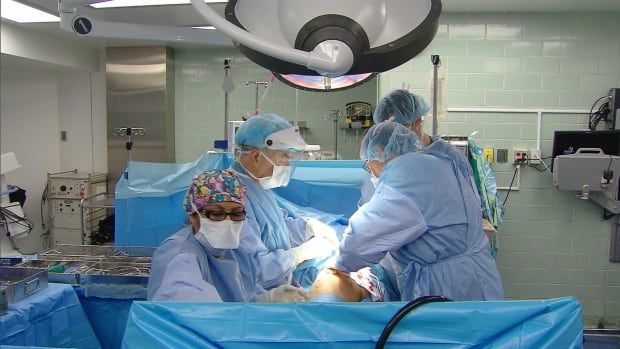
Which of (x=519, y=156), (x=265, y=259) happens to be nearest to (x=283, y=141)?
(x=265, y=259)

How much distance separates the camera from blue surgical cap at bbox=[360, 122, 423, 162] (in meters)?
1.95

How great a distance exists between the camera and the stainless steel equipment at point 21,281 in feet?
5.14

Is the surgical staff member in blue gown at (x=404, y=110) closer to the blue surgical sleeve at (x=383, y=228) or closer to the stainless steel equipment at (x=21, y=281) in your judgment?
the blue surgical sleeve at (x=383, y=228)

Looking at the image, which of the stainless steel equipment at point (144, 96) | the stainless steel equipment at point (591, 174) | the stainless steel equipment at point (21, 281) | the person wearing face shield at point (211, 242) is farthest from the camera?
the stainless steel equipment at point (144, 96)

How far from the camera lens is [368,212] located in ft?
5.39

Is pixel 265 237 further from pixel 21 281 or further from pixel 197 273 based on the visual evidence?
pixel 21 281

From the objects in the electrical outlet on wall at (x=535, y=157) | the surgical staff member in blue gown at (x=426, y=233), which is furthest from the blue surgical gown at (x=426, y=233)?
the electrical outlet on wall at (x=535, y=157)

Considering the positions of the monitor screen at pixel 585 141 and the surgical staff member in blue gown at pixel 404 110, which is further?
the monitor screen at pixel 585 141

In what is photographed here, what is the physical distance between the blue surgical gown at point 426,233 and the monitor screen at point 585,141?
213cm

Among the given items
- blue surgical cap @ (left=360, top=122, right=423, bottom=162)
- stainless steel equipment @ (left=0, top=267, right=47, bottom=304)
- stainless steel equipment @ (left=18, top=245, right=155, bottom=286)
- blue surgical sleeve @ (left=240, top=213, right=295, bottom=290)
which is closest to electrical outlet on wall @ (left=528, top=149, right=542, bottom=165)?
blue surgical cap @ (left=360, top=122, right=423, bottom=162)

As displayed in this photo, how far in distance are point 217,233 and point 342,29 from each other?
0.95m

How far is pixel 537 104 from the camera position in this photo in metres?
3.74

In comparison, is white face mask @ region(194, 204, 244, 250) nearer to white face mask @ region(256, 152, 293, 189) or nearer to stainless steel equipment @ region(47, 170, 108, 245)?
white face mask @ region(256, 152, 293, 189)

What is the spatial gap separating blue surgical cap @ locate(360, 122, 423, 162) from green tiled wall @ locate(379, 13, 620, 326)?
1.89 meters
